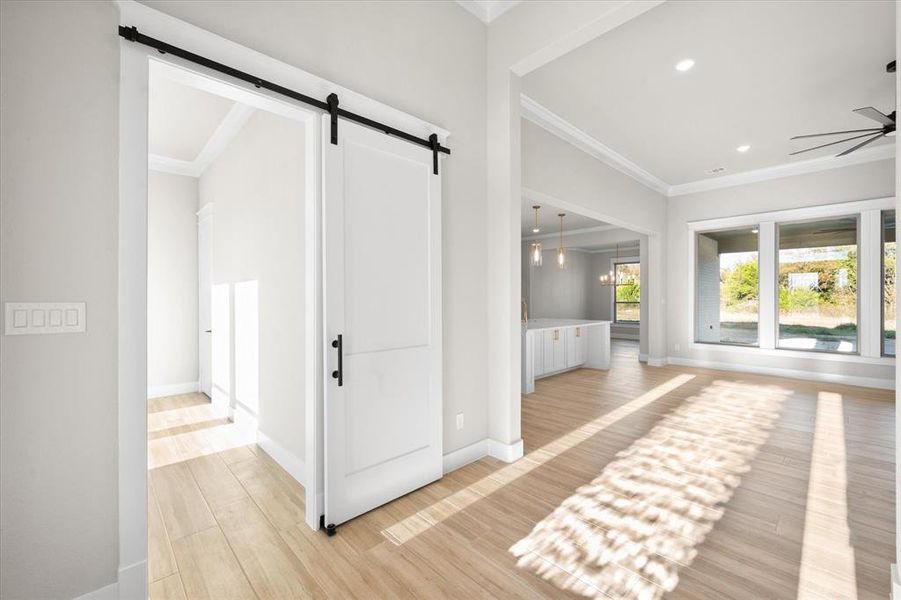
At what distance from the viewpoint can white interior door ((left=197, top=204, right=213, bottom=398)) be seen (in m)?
4.81

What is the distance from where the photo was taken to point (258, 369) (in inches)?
135

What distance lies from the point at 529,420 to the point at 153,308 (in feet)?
16.3

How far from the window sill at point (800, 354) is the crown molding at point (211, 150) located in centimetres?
787

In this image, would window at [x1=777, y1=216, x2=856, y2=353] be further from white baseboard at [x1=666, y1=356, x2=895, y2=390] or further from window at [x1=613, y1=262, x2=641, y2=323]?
window at [x1=613, y1=262, x2=641, y2=323]

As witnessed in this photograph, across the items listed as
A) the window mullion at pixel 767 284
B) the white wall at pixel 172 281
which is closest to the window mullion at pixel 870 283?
the window mullion at pixel 767 284

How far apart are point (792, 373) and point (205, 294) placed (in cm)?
883

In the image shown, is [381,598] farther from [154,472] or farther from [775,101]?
[775,101]

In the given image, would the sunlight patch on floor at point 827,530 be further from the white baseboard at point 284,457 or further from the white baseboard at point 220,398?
the white baseboard at point 220,398

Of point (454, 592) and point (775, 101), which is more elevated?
point (775, 101)

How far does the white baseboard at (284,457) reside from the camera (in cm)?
272

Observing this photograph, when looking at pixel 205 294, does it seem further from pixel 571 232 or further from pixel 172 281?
pixel 571 232

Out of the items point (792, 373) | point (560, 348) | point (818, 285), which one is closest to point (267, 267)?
point (560, 348)

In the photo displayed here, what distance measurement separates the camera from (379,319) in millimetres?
2355

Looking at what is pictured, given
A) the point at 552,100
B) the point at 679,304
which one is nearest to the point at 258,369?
the point at 552,100
